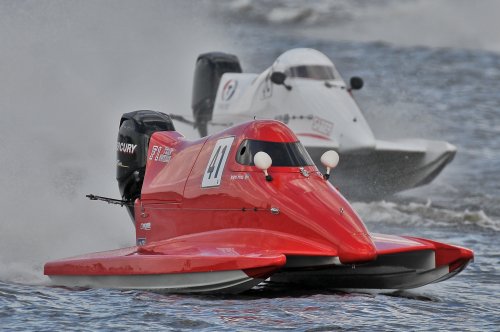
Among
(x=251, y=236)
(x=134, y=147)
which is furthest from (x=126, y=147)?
(x=251, y=236)

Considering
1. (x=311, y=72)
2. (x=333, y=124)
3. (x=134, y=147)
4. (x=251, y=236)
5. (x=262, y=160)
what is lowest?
(x=251, y=236)

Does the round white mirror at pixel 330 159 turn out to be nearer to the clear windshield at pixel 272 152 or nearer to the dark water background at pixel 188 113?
the clear windshield at pixel 272 152

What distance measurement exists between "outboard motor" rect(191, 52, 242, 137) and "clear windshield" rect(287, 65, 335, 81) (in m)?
1.97

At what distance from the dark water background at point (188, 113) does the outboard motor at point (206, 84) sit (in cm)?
140

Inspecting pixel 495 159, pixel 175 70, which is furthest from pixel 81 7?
pixel 495 159

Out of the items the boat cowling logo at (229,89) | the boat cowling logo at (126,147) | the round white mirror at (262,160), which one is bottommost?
the round white mirror at (262,160)

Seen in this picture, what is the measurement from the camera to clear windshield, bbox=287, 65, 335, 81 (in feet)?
60.3

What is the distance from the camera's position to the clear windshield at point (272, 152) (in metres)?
10.2

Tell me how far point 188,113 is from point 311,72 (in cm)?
414

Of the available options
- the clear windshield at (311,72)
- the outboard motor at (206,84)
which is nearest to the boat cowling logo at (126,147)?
the clear windshield at (311,72)

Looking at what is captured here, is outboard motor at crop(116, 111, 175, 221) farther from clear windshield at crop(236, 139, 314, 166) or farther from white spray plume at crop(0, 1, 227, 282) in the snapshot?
clear windshield at crop(236, 139, 314, 166)

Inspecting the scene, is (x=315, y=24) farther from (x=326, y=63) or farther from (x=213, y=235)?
(x=213, y=235)

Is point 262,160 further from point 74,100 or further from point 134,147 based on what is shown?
point 74,100

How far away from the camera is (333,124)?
17500mm
